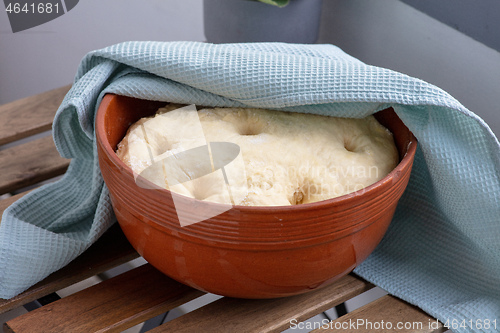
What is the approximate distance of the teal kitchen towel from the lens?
0.51 metres

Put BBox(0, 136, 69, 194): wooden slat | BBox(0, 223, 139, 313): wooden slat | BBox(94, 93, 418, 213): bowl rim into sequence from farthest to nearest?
BBox(0, 136, 69, 194): wooden slat → BBox(0, 223, 139, 313): wooden slat → BBox(94, 93, 418, 213): bowl rim

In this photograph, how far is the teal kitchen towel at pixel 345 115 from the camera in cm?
51

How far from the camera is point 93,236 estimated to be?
0.57m

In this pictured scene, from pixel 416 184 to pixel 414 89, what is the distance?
0.13 m

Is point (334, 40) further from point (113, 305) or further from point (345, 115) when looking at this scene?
point (113, 305)

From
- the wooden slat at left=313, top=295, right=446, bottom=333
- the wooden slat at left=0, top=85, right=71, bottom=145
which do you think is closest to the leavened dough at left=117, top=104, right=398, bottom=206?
the wooden slat at left=313, top=295, right=446, bottom=333

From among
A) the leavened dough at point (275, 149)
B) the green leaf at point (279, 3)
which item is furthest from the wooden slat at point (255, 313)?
the green leaf at point (279, 3)

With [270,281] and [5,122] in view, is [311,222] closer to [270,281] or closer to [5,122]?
[270,281]

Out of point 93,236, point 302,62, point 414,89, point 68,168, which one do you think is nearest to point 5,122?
point 68,168

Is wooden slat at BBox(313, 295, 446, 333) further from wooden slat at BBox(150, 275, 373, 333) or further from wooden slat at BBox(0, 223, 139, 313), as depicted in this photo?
wooden slat at BBox(0, 223, 139, 313)

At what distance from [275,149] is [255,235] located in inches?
4.1

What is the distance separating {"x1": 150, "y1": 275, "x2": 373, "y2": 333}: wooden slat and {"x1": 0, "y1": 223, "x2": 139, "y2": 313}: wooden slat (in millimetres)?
112

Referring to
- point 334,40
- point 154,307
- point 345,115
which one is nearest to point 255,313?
point 154,307

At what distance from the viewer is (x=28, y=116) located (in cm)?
78
